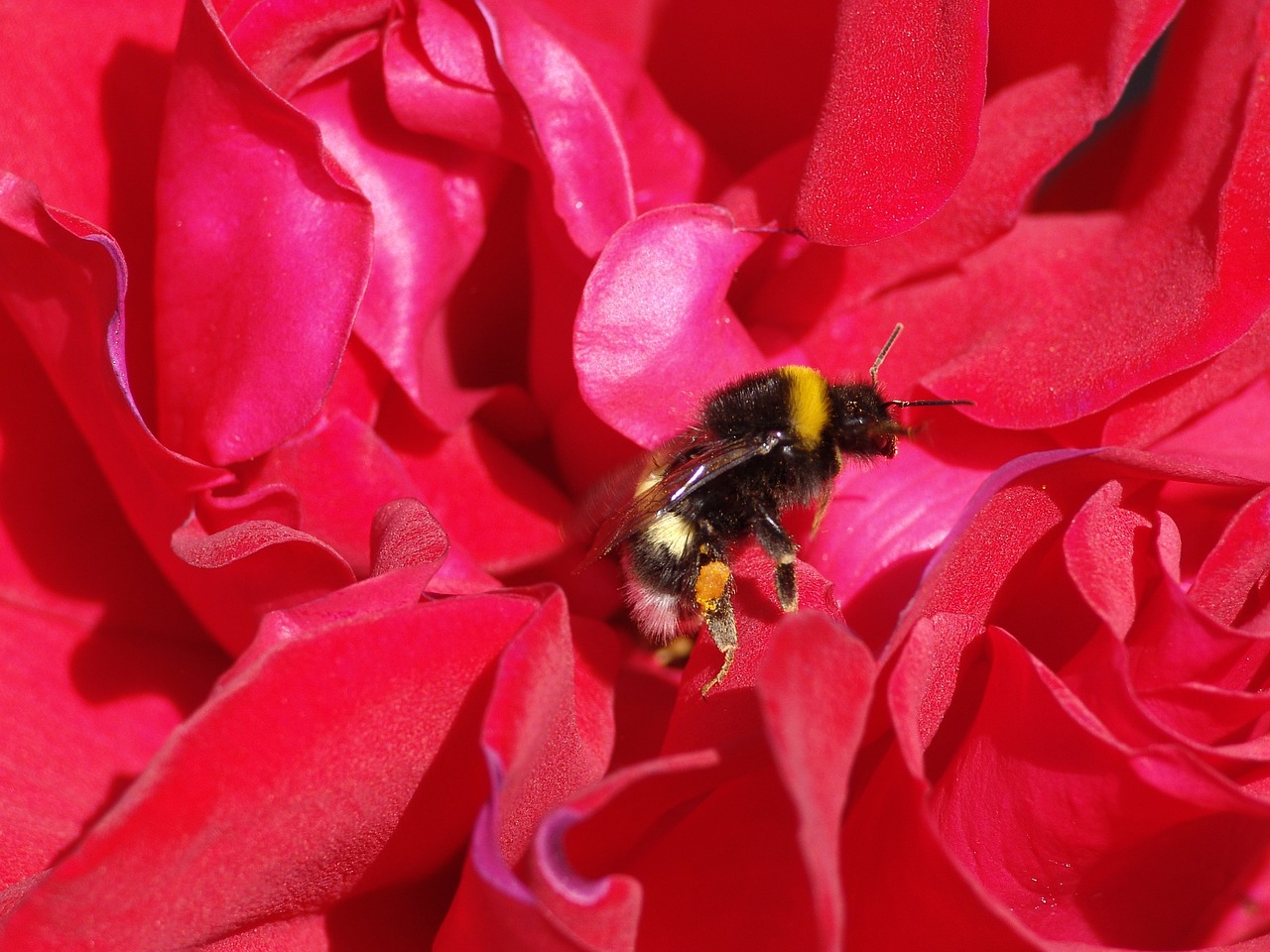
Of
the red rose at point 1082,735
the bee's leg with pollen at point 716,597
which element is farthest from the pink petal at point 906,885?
the bee's leg with pollen at point 716,597

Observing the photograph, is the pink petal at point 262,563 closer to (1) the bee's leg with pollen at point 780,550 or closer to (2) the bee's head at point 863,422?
(1) the bee's leg with pollen at point 780,550

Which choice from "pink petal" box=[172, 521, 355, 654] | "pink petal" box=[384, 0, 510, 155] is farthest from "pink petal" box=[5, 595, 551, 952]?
"pink petal" box=[384, 0, 510, 155]

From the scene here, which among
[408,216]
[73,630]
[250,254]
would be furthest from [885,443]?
[73,630]

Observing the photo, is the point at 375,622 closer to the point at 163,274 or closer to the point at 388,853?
the point at 388,853

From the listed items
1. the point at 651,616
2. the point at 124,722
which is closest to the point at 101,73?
the point at 124,722

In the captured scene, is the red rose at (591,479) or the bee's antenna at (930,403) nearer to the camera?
the red rose at (591,479)

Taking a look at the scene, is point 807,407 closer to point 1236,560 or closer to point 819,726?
point 1236,560
